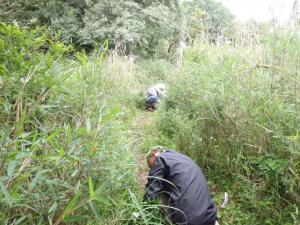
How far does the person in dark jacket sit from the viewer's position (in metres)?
2.27

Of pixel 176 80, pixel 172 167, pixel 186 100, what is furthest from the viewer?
pixel 176 80

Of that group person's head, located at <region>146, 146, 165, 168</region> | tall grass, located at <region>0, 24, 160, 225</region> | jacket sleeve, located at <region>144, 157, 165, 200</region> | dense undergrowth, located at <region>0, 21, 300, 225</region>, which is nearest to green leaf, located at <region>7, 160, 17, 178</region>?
tall grass, located at <region>0, 24, 160, 225</region>

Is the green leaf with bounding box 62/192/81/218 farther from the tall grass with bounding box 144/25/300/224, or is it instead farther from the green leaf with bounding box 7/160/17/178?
Answer: the tall grass with bounding box 144/25/300/224

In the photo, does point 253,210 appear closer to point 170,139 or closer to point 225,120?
point 225,120

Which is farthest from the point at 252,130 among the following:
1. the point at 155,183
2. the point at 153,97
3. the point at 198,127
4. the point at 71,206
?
the point at 153,97

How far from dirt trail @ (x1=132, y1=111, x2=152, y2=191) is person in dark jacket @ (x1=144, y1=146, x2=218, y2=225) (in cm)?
48

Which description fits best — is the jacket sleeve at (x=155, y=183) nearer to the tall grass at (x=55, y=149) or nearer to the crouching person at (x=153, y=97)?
the tall grass at (x=55, y=149)

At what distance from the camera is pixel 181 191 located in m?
2.32

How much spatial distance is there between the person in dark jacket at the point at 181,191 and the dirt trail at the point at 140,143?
48cm

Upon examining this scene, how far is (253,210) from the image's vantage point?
272cm

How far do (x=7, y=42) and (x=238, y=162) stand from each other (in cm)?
270

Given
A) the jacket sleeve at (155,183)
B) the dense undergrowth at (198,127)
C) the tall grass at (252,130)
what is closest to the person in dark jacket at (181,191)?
the jacket sleeve at (155,183)

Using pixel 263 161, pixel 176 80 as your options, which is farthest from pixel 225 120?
pixel 176 80

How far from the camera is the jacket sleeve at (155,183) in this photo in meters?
2.30
